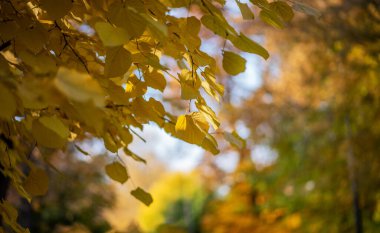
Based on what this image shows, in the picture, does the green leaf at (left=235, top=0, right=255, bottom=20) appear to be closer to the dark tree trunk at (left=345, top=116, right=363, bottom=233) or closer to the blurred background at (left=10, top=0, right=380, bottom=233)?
the blurred background at (left=10, top=0, right=380, bottom=233)

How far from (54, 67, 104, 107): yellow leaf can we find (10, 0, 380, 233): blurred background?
A: 266 cm

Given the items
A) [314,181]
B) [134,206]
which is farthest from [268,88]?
[134,206]

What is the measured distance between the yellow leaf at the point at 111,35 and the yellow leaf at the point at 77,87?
15cm

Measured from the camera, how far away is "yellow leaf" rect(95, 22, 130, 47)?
726 mm

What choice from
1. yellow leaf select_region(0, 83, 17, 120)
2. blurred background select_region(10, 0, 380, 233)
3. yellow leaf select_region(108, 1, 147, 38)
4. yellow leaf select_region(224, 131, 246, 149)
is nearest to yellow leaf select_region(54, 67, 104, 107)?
yellow leaf select_region(0, 83, 17, 120)

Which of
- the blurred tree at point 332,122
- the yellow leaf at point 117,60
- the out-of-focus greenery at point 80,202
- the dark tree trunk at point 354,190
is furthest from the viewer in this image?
the out-of-focus greenery at point 80,202

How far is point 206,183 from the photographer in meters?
10.5

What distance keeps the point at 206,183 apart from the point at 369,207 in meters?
5.51

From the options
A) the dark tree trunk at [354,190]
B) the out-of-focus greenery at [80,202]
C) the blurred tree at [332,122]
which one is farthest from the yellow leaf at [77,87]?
the out-of-focus greenery at [80,202]

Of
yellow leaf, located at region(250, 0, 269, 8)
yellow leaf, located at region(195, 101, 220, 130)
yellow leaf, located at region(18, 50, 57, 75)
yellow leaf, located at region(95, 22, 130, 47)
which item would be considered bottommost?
yellow leaf, located at region(195, 101, 220, 130)

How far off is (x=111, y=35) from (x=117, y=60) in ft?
0.49

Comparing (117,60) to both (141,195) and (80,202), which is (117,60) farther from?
(80,202)

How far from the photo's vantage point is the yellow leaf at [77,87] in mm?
551

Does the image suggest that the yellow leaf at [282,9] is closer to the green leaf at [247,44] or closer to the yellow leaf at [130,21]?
the green leaf at [247,44]
